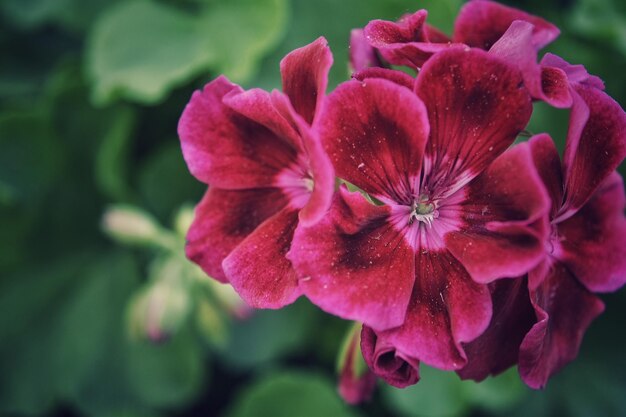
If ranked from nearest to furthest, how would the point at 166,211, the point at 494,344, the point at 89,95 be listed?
1. the point at 494,344
2. the point at 89,95
3. the point at 166,211

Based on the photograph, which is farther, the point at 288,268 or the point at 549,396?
the point at 549,396

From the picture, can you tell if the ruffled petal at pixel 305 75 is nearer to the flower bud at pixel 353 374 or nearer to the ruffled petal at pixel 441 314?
the ruffled petal at pixel 441 314

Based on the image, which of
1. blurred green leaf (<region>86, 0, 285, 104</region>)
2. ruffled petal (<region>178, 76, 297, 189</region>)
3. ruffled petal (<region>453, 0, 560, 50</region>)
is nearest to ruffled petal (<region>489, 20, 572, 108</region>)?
ruffled petal (<region>453, 0, 560, 50</region>)

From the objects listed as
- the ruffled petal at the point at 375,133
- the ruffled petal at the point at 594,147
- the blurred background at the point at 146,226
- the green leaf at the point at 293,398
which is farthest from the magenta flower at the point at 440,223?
the green leaf at the point at 293,398

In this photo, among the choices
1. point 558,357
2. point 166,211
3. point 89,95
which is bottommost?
point 166,211

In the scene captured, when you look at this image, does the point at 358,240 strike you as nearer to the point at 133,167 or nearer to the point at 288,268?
the point at 288,268

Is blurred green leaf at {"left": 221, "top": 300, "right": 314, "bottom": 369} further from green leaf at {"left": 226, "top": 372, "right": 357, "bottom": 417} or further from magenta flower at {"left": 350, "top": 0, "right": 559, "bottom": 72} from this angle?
magenta flower at {"left": 350, "top": 0, "right": 559, "bottom": 72}

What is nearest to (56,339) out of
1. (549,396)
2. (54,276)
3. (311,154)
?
(54,276)

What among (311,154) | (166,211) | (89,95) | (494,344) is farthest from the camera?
(166,211)
